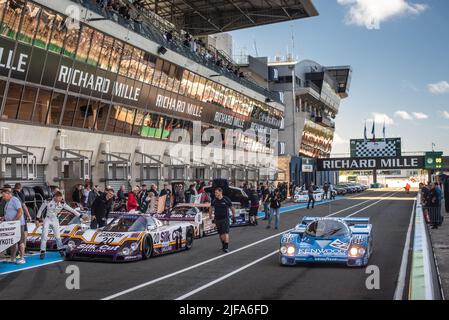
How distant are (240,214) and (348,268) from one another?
12470 millimetres

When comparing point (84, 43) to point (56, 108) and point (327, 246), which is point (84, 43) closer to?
point (56, 108)

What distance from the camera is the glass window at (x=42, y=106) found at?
26.1 metres

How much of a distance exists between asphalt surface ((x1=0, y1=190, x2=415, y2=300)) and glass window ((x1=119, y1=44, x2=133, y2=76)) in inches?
720

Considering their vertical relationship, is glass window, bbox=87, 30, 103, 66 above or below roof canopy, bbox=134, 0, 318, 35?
below

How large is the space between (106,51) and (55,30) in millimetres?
4251

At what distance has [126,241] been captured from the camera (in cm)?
1360

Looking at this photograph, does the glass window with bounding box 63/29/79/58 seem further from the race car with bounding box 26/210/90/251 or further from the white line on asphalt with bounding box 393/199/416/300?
the white line on asphalt with bounding box 393/199/416/300

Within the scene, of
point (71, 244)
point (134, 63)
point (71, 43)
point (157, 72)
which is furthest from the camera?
point (157, 72)

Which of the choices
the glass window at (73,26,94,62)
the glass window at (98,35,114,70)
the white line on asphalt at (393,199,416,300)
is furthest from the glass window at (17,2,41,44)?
the white line on asphalt at (393,199,416,300)

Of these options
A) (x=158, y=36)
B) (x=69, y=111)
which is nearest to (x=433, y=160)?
(x=158, y=36)

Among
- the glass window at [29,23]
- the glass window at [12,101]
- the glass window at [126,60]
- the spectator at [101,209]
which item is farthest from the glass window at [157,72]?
the spectator at [101,209]

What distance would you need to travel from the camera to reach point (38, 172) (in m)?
27.4

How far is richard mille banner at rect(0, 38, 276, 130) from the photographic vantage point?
23.9 m

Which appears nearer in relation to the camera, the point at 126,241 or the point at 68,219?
the point at 126,241
